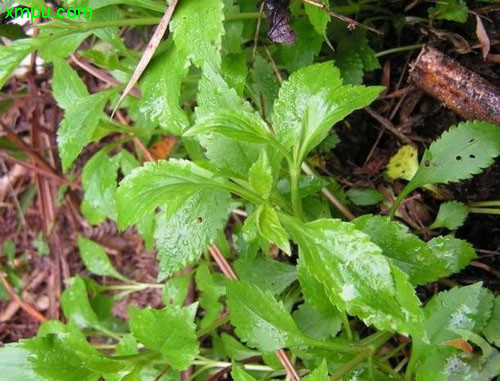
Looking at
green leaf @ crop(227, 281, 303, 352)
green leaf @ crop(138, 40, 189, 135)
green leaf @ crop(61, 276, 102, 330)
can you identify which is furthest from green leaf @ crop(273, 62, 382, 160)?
green leaf @ crop(61, 276, 102, 330)

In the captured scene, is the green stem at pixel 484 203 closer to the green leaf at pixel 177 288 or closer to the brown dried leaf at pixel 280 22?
the brown dried leaf at pixel 280 22

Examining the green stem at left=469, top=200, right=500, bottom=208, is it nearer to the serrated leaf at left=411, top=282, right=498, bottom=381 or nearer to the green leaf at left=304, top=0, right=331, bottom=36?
the serrated leaf at left=411, top=282, right=498, bottom=381

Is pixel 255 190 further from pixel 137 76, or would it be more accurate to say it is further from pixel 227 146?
pixel 137 76

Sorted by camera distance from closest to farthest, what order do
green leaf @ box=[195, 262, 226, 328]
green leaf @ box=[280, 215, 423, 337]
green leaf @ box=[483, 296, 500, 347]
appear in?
green leaf @ box=[280, 215, 423, 337]
green leaf @ box=[483, 296, 500, 347]
green leaf @ box=[195, 262, 226, 328]

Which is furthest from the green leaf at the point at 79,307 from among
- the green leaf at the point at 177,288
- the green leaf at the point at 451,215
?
the green leaf at the point at 451,215

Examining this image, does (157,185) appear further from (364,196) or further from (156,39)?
(364,196)
